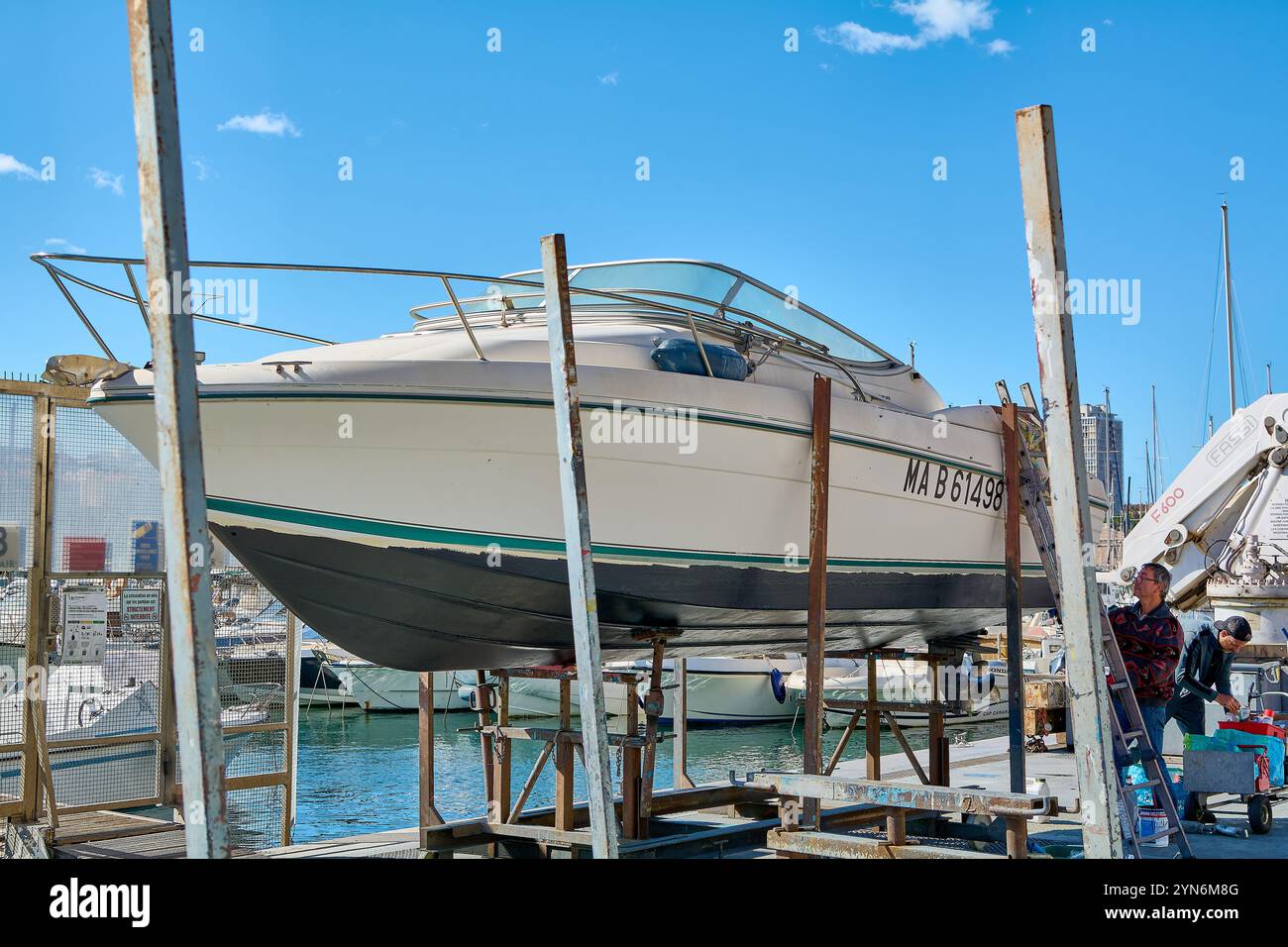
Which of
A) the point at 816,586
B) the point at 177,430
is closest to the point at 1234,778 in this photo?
the point at 816,586

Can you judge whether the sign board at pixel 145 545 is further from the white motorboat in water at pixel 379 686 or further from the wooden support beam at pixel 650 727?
the white motorboat in water at pixel 379 686

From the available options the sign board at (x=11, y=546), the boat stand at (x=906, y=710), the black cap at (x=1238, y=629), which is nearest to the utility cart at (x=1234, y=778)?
the black cap at (x=1238, y=629)

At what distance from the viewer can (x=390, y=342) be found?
225 inches

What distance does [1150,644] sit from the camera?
6086 mm

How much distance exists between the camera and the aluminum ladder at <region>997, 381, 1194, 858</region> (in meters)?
5.03

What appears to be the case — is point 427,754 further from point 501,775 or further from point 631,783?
point 631,783

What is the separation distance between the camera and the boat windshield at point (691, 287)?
20.9 ft

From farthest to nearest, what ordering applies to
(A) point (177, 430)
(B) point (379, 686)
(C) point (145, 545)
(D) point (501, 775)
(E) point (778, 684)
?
(B) point (379, 686)
(E) point (778, 684)
(C) point (145, 545)
(D) point (501, 775)
(A) point (177, 430)

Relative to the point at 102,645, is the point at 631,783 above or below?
below

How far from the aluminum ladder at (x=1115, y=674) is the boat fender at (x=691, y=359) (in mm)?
1875

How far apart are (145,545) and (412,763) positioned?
10713mm

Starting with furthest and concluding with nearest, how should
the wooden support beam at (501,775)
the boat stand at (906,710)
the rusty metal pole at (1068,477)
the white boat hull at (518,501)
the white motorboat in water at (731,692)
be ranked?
the white motorboat in water at (731,692) < the boat stand at (906,710) < the wooden support beam at (501,775) < the white boat hull at (518,501) < the rusty metal pole at (1068,477)

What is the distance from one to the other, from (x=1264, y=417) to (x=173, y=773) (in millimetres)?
11009

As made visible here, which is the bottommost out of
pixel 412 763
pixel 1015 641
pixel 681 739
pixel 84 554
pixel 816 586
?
pixel 412 763
